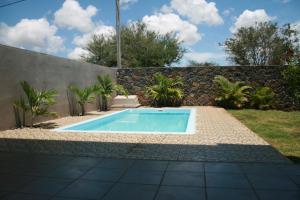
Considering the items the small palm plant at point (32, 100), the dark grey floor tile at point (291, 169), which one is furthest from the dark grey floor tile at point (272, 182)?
the small palm plant at point (32, 100)

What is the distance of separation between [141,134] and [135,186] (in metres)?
3.39

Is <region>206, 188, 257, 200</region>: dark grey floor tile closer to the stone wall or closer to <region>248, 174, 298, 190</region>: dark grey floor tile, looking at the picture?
<region>248, 174, 298, 190</region>: dark grey floor tile

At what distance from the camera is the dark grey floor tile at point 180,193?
117 inches

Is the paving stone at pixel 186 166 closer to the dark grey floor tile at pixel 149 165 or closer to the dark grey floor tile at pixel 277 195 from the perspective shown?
the dark grey floor tile at pixel 149 165

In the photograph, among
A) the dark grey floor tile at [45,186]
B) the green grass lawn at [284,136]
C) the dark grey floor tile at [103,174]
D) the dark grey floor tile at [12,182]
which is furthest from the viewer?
the green grass lawn at [284,136]

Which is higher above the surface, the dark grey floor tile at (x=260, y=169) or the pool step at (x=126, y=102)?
the pool step at (x=126, y=102)

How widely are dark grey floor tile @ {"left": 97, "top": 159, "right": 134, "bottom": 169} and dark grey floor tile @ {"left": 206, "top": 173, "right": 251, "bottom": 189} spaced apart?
1.19 meters

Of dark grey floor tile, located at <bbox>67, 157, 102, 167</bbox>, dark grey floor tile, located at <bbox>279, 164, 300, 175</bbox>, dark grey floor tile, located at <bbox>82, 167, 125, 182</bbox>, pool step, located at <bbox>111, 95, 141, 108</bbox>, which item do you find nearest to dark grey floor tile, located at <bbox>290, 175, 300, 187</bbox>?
dark grey floor tile, located at <bbox>279, 164, 300, 175</bbox>

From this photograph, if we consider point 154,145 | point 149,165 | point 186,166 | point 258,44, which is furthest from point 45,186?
point 258,44

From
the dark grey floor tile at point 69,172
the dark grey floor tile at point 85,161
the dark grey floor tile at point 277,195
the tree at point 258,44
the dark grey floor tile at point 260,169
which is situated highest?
the tree at point 258,44

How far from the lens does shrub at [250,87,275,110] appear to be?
1283cm

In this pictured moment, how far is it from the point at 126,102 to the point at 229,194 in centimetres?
1125

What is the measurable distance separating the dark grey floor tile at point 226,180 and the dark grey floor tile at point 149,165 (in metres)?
0.68

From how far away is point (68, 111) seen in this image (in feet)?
34.6
